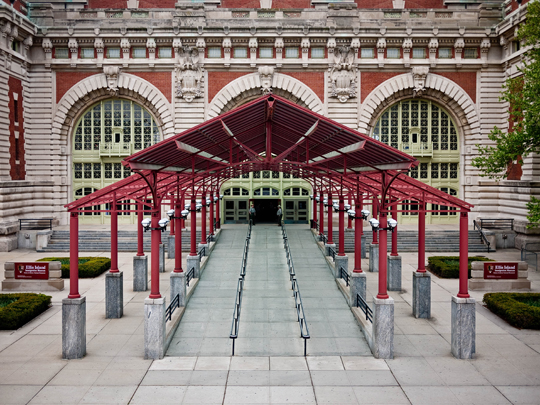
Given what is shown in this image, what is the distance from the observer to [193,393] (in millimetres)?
10281

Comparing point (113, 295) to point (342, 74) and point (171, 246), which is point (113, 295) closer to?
point (171, 246)

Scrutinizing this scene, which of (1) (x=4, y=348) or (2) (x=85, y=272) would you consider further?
(2) (x=85, y=272)

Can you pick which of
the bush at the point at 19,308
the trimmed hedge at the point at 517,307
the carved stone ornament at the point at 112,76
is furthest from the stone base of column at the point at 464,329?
the carved stone ornament at the point at 112,76

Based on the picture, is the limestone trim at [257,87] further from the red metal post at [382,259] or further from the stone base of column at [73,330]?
the stone base of column at [73,330]

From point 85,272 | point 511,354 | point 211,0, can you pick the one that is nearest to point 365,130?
point 211,0

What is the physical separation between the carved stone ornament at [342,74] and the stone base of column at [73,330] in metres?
26.5

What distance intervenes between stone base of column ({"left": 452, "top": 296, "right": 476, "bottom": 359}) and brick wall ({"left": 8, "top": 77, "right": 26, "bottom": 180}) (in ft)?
99.1

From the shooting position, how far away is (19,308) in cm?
1540

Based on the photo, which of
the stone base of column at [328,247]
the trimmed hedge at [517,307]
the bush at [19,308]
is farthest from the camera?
the stone base of column at [328,247]

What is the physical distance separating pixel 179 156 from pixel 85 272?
10.5 meters

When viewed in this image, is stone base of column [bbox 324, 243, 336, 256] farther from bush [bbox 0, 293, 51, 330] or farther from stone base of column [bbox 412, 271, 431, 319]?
bush [bbox 0, 293, 51, 330]

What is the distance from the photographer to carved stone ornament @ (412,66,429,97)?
34656 millimetres

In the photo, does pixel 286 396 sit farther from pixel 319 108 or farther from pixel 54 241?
pixel 319 108

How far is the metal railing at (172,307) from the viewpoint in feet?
46.3
